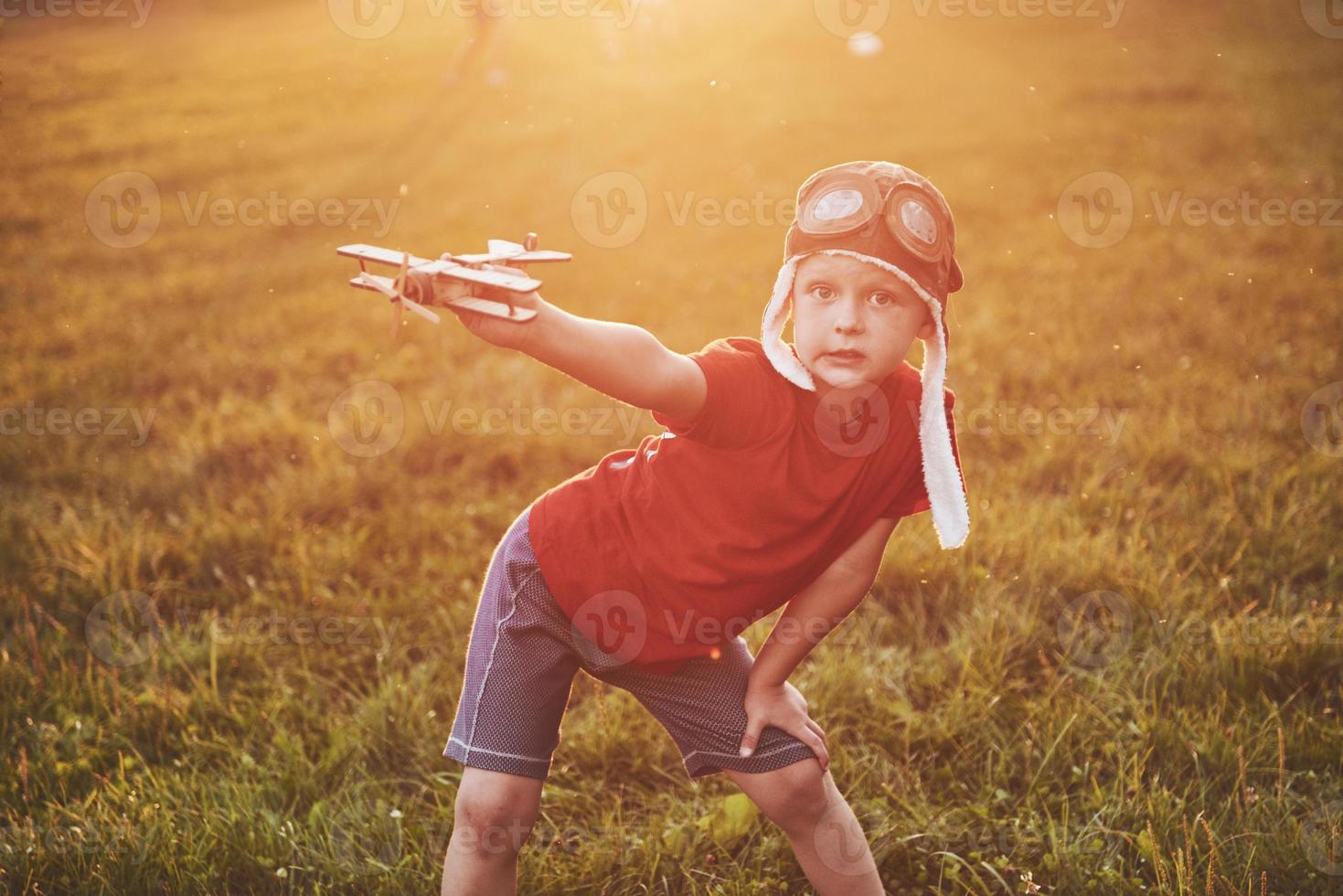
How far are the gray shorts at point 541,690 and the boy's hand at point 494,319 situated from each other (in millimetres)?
746

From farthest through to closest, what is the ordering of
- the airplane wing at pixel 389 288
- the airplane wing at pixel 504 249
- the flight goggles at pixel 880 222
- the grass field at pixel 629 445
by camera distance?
the grass field at pixel 629 445, the flight goggles at pixel 880 222, the airplane wing at pixel 504 249, the airplane wing at pixel 389 288

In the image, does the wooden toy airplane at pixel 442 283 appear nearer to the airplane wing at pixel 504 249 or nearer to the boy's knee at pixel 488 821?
the airplane wing at pixel 504 249

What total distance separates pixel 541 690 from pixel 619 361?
2.64 ft

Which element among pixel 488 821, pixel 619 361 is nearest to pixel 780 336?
pixel 619 361

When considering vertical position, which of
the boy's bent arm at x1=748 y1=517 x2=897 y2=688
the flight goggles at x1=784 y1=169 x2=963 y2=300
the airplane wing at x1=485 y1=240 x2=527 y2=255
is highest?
the flight goggles at x1=784 y1=169 x2=963 y2=300

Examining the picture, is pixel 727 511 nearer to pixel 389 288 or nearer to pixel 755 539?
pixel 755 539

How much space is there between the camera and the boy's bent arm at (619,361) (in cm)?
161

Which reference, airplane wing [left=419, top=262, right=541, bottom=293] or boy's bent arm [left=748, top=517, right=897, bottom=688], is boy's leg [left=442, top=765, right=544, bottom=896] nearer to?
boy's bent arm [left=748, top=517, right=897, bottom=688]

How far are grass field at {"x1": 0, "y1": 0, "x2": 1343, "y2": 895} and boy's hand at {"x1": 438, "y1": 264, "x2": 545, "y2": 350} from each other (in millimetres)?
1494

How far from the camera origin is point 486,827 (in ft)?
6.88

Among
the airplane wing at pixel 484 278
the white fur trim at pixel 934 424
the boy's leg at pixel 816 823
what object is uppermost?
the airplane wing at pixel 484 278

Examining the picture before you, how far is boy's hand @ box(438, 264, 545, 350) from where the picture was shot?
1517mm

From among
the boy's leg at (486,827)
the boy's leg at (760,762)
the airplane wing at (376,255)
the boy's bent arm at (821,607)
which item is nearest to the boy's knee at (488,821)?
the boy's leg at (486,827)

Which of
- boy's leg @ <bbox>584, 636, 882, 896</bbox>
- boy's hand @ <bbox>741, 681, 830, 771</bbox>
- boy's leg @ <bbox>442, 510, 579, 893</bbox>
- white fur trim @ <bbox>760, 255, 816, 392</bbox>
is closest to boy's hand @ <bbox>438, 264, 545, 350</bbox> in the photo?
white fur trim @ <bbox>760, 255, 816, 392</bbox>
